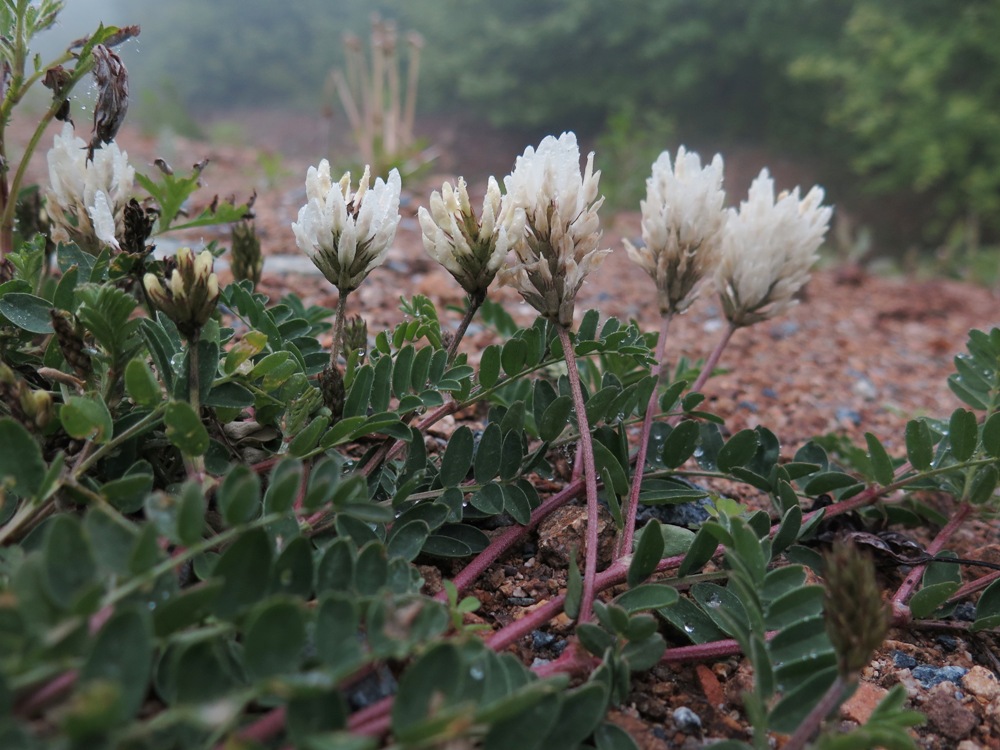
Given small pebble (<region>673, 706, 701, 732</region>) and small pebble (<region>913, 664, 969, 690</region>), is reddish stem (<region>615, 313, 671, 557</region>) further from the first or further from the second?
small pebble (<region>913, 664, 969, 690</region>)

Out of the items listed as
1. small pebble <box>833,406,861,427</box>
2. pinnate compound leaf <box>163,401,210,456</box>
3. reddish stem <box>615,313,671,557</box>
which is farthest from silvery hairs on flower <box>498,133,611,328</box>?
small pebble <box>833,406,861,427</box>

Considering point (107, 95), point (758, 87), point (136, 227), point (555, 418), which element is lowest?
point (555, 418)

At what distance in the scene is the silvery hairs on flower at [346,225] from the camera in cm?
110

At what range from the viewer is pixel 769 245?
57.1 inches

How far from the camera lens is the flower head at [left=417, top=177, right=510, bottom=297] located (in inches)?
43.5

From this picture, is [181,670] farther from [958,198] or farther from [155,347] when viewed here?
[958,198]

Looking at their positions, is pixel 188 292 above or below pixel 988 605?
above

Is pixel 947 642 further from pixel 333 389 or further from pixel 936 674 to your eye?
pixel 333 389

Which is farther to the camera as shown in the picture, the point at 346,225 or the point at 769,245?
the point at 769,245

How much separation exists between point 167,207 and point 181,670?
1.01 m

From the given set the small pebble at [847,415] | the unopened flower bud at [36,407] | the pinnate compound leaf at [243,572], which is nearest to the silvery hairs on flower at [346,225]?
the unopened flower bud at [36,407]

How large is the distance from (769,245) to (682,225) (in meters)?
0.21

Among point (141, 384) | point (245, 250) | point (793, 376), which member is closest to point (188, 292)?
point (141, 384)

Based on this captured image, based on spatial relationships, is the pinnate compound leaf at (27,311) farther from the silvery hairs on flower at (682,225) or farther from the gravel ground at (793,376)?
the silvery hairs on flower at (682,225)
